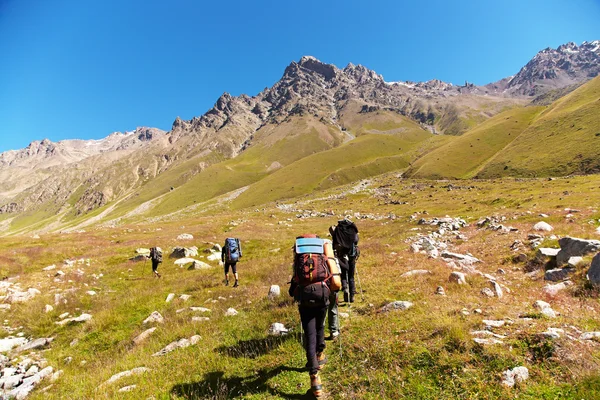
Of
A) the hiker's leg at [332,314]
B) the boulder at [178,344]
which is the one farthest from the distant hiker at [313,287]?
the boulder at [178,344]

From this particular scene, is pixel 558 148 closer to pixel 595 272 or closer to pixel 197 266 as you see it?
pixel 595 272

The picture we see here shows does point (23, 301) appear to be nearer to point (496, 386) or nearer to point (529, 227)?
point (496, 386)

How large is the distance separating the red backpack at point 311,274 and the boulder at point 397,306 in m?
3.53

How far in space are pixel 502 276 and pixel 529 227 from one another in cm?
1068

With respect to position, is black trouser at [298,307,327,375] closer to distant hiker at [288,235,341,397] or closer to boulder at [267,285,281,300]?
distant hiker at [288,235,341,397]

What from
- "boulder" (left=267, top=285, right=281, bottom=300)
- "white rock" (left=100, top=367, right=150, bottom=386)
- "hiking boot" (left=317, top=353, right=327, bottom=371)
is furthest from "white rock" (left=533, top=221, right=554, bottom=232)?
"white rock" (left=100, top=367, right=150, bottom=386)

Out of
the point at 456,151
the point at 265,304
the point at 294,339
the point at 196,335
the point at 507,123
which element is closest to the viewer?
the point at 294,339

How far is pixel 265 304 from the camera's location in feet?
37.7

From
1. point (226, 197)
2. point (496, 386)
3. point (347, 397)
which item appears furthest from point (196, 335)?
point (226, 197)

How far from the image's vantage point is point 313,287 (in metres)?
6.47

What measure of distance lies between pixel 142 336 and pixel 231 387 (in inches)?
220

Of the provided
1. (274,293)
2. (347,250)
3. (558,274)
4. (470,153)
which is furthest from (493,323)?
(470,153)

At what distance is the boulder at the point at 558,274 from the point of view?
10930mm

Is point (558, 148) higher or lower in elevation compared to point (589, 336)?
higher
